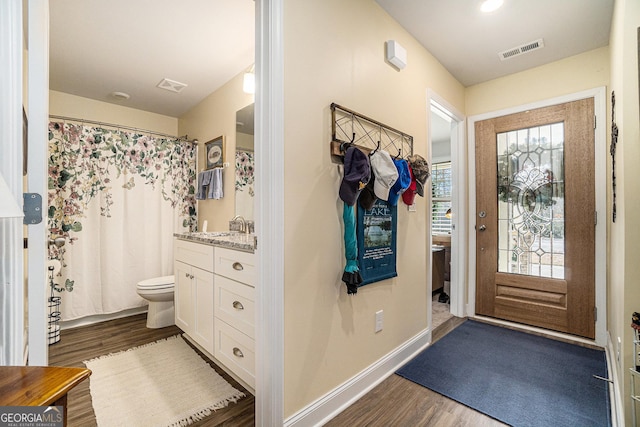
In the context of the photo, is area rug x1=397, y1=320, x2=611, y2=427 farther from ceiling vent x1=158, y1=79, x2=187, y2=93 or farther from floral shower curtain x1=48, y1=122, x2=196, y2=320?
ceiling vent x1=158, y1=79, x2=187, y2=93

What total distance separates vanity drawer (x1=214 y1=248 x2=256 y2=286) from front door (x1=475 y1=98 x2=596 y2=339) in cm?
250

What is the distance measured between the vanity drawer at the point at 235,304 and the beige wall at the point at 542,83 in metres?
2.99

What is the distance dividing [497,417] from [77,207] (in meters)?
3.73

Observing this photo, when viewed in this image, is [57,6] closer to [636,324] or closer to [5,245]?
[5,245]

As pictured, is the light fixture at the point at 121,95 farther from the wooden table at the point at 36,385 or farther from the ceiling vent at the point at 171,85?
the wooden table at the point at 36,385

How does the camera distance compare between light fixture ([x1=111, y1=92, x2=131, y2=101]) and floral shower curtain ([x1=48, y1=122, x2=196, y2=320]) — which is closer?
floral shower curtain ([x1=48, y1=122, x2=196, y2=320])

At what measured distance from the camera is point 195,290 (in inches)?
87.0

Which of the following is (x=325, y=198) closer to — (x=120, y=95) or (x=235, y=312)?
(x=235, y=312)

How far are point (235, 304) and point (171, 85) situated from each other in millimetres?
2503

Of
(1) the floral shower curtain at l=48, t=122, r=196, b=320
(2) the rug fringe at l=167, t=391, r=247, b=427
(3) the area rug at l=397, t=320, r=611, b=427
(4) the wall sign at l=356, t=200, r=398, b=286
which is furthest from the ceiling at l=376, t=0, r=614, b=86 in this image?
(1) the floral shower curtain at l=48, t=122, r=196, b=320

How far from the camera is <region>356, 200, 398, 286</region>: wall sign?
68.4 inches

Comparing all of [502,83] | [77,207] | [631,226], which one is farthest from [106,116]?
[631,226]

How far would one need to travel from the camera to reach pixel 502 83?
2.94m

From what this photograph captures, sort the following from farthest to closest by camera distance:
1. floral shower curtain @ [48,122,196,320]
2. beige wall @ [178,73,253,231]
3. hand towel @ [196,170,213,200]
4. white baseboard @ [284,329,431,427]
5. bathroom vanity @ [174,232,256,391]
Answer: hand towel @ [196,170,213,200] < beige wall @ [178,73,253,231] < floral shower curtain @ [48,122,196,320] < bathroom vanity @ [174,232,256,391] < white baseboard @ [284,329,431,427]
